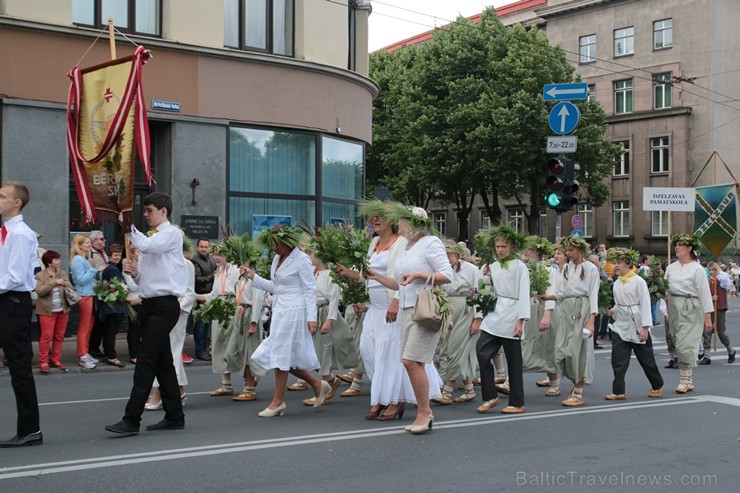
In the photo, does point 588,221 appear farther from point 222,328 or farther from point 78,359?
point 222,328

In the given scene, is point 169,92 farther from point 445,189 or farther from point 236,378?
point 445,189

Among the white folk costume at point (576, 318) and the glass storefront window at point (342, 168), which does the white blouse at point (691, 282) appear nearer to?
the white folk costume at point (576, 318)

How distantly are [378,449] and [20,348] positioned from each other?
304 centimetres

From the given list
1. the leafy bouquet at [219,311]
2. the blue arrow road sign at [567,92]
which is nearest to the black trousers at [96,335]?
the leafy bouquet at [219,311]

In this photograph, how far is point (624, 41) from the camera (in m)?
53.4

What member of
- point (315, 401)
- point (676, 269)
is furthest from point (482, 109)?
point (315, 401)

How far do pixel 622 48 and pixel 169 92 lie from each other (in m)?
40.0

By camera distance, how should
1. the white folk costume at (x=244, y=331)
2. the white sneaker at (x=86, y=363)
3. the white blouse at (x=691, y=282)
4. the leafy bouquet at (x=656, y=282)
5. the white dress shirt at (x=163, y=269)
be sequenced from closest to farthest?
the white dress shirt at (x=163, y=269)
the white folk costume at (x=244, y=331)
the white blouse at (x=691, y=282)
the leafy bouquet at (x=656, y=282)
the white sneaker at (x=86, y=363)

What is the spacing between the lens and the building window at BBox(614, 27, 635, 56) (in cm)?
5306

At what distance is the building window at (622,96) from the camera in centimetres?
5309

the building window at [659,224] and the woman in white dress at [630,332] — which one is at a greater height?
the building window at [659,224]

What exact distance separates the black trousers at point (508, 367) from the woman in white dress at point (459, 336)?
67 cm

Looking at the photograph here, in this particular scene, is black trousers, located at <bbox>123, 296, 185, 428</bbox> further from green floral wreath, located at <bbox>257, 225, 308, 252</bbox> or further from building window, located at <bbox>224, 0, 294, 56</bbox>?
building window, located at <bbox>224, 0, 294, 56</bbox>

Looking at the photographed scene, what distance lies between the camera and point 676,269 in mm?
12781
